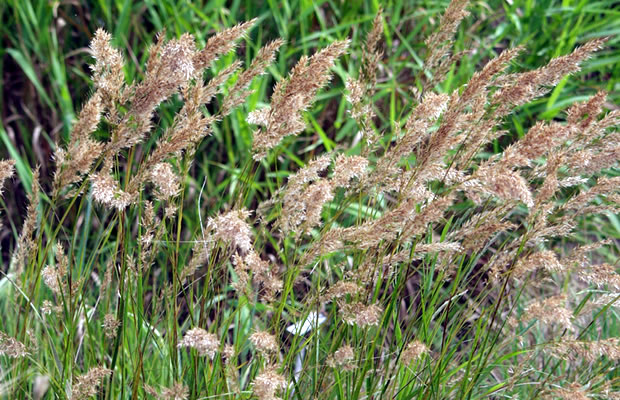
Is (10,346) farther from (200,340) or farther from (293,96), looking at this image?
(293,96)

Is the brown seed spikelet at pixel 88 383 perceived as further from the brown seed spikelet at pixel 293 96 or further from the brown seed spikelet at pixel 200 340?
the brown seed spikelet at pixel 293 96

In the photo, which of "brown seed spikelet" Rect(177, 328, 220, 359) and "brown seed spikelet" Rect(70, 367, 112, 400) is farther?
"brown seed spikelet" Rect(70, 367, 112, 400)

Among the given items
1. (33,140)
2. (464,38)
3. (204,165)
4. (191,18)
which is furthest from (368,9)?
(33,140)

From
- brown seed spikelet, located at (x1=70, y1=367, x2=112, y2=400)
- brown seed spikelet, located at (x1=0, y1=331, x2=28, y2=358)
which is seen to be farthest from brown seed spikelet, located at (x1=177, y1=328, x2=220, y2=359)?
brown seed spikelet, located at (x1=0, y1=331, x2=28, y2=358)

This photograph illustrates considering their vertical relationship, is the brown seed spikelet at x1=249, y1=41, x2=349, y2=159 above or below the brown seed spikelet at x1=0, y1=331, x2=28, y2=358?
above

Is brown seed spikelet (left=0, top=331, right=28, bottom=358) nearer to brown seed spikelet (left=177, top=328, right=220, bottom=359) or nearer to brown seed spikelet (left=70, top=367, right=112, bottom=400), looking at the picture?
brown seed spikelet (left=70, top=367, right=112, bottom=400)

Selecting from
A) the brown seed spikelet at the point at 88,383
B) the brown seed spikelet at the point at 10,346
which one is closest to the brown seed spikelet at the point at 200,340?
the brown seed spikelet at the point at 88,383

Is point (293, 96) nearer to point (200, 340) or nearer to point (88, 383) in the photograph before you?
point (200, 340)

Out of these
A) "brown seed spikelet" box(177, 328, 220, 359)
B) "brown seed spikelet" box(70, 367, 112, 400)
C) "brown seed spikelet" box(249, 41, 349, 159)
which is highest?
"brown seed spikelet" box(249, 41, 349, 159)

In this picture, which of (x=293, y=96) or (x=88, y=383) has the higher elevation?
(x=293, y=96)

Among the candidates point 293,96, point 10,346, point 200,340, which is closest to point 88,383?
point 10,346

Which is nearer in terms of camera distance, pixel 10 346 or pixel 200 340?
pixel 200 340

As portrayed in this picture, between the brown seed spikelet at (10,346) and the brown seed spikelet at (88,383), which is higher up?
the brown seed spikelet at (10,346)

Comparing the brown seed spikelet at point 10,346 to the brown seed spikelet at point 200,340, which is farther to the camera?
the brown seed spikelet at point 10,346
